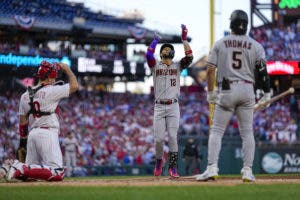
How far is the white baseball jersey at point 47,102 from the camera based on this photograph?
10109mm

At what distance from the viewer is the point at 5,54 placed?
3186cm

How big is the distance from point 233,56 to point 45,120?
2792mm

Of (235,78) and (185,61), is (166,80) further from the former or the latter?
(235,78)

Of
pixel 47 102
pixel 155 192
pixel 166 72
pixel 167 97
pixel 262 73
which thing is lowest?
pixel 155 192

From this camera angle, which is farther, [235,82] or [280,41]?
[280,41]

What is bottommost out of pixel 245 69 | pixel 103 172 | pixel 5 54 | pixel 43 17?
pixel 103 172

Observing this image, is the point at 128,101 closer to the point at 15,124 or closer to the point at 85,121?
the point at 85,121

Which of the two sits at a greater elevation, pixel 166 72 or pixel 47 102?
pixel 166 72

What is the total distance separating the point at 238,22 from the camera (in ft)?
29.5

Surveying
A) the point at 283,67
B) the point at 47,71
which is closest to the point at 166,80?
the point at 47,71

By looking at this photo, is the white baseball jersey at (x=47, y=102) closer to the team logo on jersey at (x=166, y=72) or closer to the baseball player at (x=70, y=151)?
the team logo on jersey at (x=166, y=72)

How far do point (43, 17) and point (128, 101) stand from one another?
258 inches

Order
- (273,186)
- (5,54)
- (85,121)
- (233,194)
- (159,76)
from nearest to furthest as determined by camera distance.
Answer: (233,194) < (273,186) < (159,76) < (85,121) < (5,54)

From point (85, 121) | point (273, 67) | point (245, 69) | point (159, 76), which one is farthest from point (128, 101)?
point (245, 69)
